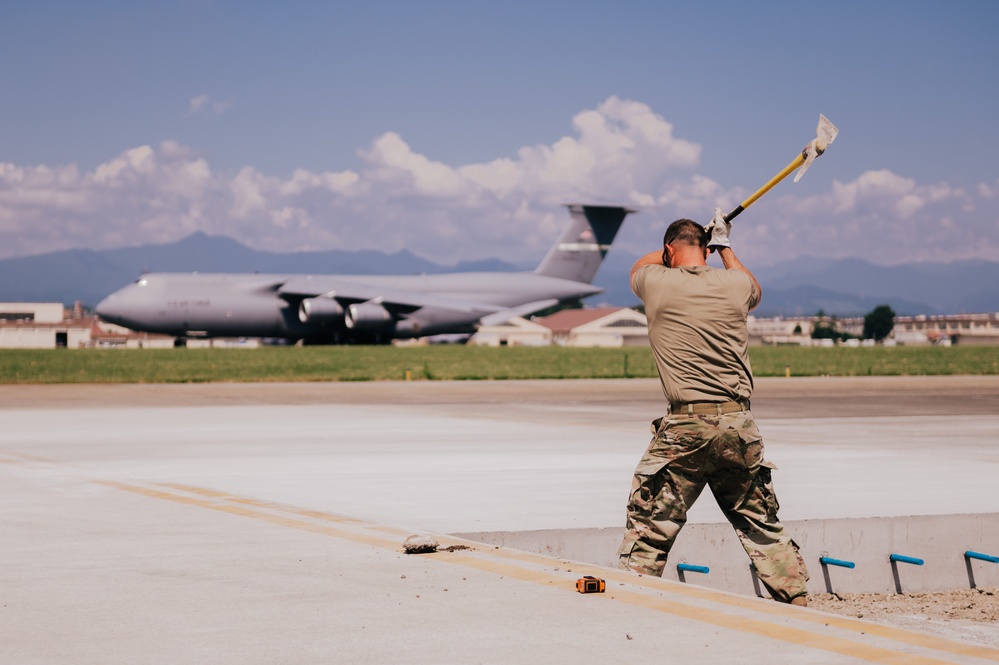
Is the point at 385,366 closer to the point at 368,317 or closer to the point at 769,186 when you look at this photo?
the point at 368,317

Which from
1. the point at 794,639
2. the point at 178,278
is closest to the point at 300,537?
the point at 794,639

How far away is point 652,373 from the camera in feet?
160

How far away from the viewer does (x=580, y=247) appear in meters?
85.4

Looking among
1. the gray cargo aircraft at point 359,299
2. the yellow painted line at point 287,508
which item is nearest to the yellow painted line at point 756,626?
the yellow painted line at point 287,508

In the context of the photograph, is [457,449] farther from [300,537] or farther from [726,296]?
[726,296]

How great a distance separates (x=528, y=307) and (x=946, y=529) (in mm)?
68649

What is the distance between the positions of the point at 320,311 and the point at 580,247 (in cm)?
2173

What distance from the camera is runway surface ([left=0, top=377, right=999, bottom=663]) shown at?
5562 mm

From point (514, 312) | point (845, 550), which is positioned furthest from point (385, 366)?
point (845, 550)

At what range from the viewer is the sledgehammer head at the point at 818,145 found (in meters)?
8.16

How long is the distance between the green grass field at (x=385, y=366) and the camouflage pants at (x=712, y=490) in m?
36.3

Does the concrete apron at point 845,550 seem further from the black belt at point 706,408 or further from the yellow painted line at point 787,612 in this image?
the black belt at point 706,408

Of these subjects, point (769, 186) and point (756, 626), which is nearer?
point (756, 626)

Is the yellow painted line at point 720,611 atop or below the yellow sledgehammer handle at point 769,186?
below
